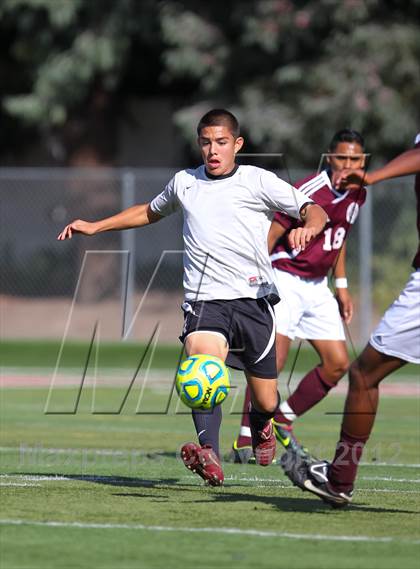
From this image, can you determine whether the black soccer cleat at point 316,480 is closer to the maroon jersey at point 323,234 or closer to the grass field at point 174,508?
the grass field at point 174,508

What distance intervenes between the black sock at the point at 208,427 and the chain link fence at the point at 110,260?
1356cm

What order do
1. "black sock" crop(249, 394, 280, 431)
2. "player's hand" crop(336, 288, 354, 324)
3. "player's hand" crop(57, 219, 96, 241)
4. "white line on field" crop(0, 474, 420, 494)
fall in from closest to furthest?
"player's hand" crop(57, 219, 96, 241) → "black sock" crop(249, 394, 280, 431) → "white line on field" crop(0, 474, 420, 494) → "player's hand" crop(336, 288, 354, 324)

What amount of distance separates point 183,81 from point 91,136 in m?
2.92

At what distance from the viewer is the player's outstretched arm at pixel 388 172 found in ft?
21.3

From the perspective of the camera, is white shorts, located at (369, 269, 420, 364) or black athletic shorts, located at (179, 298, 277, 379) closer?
white shorts, located at (369, 269, 420, 364)

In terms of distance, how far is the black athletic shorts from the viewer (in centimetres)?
799

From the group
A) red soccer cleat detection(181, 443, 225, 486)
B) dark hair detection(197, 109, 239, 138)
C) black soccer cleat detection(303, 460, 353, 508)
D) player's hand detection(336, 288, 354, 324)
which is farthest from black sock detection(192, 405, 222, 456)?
player's hand detection(336, 288, 354, 324)

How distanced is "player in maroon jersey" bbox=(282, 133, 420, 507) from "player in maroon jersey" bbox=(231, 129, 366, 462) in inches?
118

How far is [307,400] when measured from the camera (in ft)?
34.8

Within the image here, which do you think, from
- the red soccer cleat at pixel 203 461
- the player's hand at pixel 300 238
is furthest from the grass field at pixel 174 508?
the player's hand at pixel 300 238

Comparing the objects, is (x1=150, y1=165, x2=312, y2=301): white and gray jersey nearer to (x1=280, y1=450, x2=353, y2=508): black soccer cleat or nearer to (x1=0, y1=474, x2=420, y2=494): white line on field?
(x1=280, y1=450, x2=353, y2=508): black soccer cleat

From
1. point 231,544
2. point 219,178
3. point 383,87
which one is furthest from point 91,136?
point 231,544

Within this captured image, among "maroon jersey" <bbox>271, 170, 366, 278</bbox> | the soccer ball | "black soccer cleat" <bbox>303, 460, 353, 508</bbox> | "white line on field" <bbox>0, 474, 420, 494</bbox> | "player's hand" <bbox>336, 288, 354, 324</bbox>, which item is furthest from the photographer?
"player's hand" <bbox>336, 288, 354, 324</bbox>

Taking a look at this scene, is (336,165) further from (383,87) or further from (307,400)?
(383,87)
